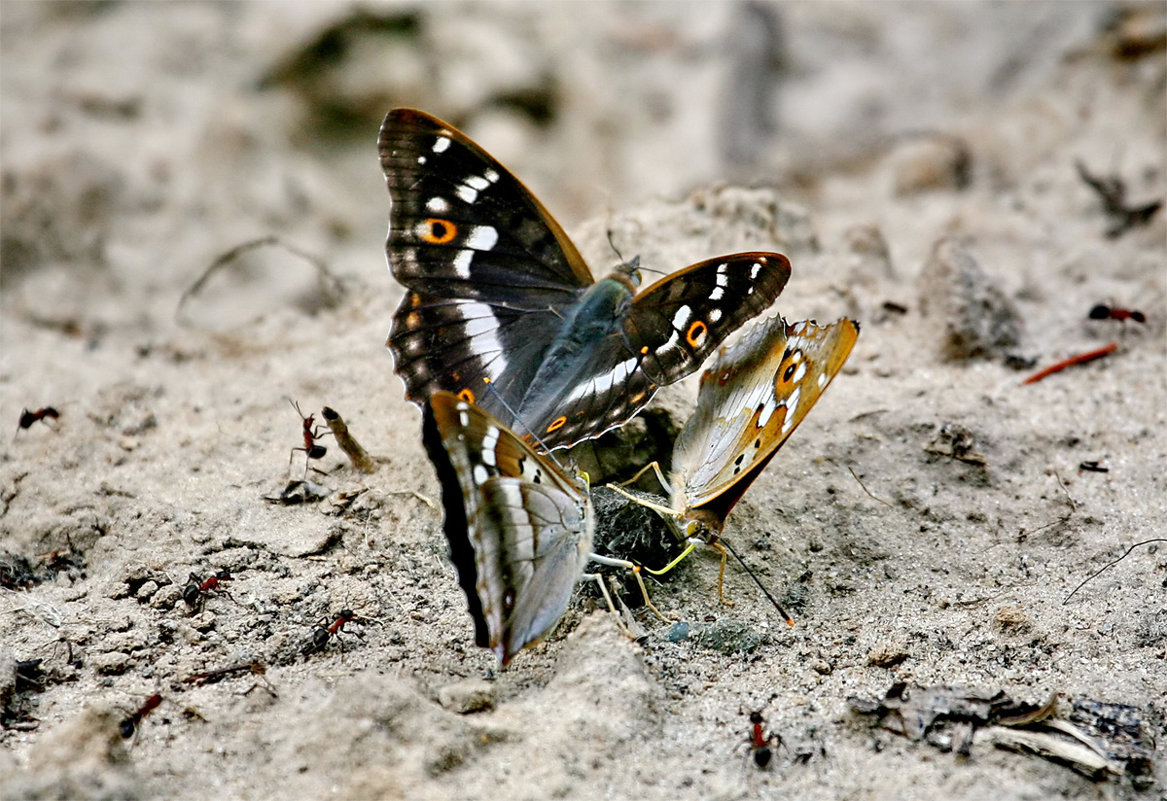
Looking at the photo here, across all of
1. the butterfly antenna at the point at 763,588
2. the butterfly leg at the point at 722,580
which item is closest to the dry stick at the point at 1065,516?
the butterfly antenna at the point at 763,588

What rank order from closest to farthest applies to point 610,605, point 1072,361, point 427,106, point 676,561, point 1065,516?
1. point 610,605
2. point 676,561
3. point 1065,516
4. point 1072,361
5. point 427,106

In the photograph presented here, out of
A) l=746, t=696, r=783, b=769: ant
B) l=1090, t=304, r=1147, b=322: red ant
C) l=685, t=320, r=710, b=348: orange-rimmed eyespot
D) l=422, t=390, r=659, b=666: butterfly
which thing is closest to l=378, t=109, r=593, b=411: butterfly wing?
l=685, t=320, r=710, b=348: orange-rimmed eyespot

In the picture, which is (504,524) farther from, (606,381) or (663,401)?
(663,401)

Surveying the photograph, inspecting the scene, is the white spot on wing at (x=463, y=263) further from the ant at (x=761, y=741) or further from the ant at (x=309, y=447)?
the ant at (x=761, y=741)

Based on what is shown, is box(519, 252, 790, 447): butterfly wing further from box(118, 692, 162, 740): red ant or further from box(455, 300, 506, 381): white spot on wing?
box(118, 692, 162, 740): red ant

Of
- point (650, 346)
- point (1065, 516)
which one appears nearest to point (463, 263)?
point (650, 346)

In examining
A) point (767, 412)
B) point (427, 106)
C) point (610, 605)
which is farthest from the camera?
point (427, 106)

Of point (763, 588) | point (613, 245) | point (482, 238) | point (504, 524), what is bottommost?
point (763, 588)
